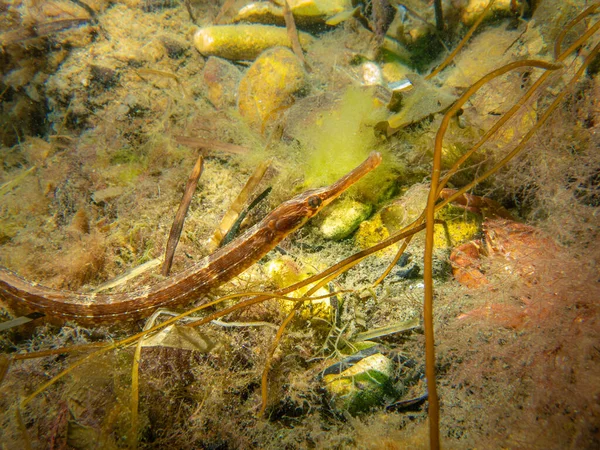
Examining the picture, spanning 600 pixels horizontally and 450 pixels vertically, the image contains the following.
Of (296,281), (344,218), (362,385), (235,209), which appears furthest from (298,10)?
(362,385)

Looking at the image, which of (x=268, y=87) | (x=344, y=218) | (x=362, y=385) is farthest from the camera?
(x=268, y=87)

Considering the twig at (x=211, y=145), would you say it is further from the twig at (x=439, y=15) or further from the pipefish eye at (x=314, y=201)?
the twig at (x=439, y=15)

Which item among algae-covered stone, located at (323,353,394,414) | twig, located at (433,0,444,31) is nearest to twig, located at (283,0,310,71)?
twig, located at (433,0,444,31)

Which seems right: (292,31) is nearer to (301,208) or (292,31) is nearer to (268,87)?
(268,87)

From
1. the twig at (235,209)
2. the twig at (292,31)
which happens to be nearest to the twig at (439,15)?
the twig at (292,31)

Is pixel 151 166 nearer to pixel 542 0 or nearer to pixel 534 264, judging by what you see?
pixel 534 264

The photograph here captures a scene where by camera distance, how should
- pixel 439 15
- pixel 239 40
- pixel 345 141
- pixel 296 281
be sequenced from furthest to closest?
pixel 239 40 < pixel 439 15 < pixel 345 141 < pixel 296 281

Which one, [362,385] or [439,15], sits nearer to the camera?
Answer: [362,385]

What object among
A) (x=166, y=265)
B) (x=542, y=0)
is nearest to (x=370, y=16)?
(x=542, y=0)
